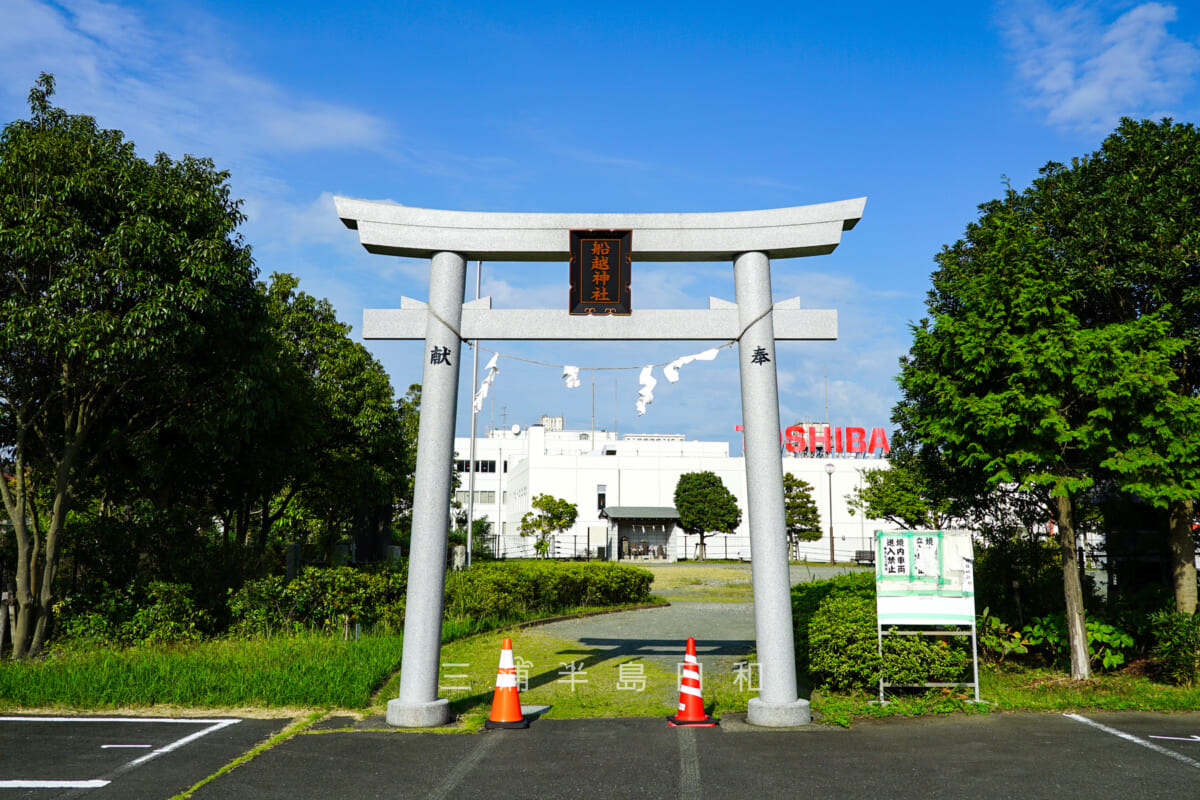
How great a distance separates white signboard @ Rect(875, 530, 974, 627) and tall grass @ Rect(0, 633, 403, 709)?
6.18 m

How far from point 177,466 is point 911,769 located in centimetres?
1336

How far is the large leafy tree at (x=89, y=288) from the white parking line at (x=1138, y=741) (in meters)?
12.0

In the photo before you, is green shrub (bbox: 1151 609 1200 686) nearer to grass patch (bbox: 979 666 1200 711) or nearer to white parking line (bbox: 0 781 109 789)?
grass patch (bbox: 979 666 1200 711)

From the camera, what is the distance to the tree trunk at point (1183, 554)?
11.0 meters

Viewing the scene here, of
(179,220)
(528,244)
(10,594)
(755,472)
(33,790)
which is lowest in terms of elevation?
(33,790)

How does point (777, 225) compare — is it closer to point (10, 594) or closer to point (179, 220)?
point (179, 220)

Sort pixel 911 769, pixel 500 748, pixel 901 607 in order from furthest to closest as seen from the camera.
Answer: pixel 901 607 < pixel 500 748 < pixel 911 769

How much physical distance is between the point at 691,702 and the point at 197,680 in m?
5.71

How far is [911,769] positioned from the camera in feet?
22.6

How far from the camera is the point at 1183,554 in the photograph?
36.8 ft

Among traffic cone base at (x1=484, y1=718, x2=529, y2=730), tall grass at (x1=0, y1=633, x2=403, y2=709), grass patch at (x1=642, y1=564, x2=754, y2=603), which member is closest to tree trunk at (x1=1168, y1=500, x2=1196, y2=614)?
traffic cone base at (x1=484, y1=718, x2=529, y2=730)

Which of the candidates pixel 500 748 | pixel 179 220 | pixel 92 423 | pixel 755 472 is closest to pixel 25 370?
pixel 92 423

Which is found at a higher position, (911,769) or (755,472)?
(755,472)

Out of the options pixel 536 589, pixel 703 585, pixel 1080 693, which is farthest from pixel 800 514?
pixel 1080 693
